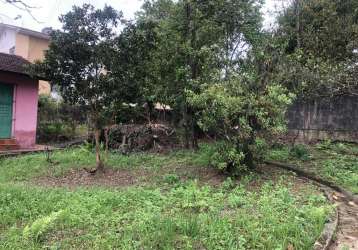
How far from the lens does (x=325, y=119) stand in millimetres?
13531

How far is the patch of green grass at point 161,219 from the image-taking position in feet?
15.1

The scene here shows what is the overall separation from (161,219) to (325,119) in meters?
10.1

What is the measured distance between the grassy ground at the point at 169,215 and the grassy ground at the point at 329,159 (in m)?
0.93

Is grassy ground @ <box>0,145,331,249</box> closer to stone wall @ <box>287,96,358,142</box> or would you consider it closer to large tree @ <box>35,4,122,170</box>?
large tree @ <box>35,4,122,170</box>

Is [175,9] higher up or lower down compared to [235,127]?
higher up

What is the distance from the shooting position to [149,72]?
34.3ft

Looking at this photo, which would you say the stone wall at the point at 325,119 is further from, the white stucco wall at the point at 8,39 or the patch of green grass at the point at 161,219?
the white stucco wall at the point at 8,39

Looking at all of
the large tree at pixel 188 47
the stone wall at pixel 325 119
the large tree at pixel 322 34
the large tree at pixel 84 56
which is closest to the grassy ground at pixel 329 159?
the stone wall at pixel 325 119

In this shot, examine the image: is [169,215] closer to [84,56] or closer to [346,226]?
[346,226]

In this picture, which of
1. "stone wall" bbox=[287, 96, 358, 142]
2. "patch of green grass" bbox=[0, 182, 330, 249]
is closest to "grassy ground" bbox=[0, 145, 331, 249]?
→ "patch of green grass" bbox=[0, 182, 330, 249]

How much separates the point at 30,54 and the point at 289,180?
20688 millimetres

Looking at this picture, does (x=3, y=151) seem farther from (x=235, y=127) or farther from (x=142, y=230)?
(x=142, y=230)

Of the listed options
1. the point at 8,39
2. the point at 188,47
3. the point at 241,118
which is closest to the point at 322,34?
the point at 188,47

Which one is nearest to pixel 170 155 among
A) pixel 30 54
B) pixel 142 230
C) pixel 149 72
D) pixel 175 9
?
pixel 149 72
